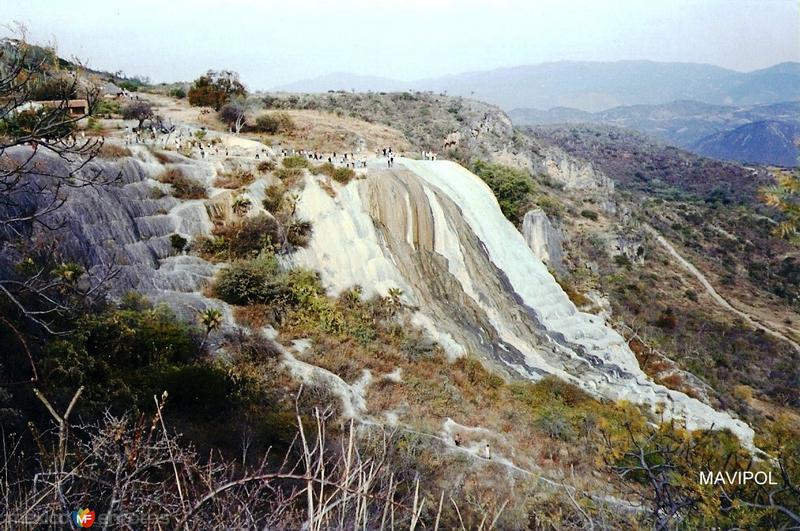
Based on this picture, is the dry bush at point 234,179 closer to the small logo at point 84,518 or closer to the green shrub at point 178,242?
the green shrub at point 178,242

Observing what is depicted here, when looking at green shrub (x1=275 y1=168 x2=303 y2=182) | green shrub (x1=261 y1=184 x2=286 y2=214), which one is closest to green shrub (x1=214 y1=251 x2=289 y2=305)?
green shrub (x1=261 y1=184 x2=286 y2=214)

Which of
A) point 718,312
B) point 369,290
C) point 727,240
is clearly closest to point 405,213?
point 369,290

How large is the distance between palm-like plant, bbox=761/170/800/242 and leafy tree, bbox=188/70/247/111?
40153mm

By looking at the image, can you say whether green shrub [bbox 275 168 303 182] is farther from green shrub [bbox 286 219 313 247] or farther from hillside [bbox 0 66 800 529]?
green shrub [bbox 286 219 313 247]

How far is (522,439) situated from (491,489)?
3.18m

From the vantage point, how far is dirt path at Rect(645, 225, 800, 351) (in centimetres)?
4109

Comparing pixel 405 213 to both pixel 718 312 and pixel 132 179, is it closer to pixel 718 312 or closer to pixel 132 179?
pixel 132 179

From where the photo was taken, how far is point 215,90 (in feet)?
136

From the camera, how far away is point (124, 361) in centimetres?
1303

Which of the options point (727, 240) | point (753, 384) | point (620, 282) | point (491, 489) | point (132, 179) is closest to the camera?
point (491, 489)

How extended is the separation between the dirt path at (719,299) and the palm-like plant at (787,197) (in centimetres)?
4315

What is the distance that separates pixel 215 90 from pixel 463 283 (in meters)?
29.5

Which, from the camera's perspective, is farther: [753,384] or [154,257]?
[753,384]

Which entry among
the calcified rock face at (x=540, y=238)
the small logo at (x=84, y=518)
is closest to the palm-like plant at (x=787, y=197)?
the small logo at (x=84, y=518)
